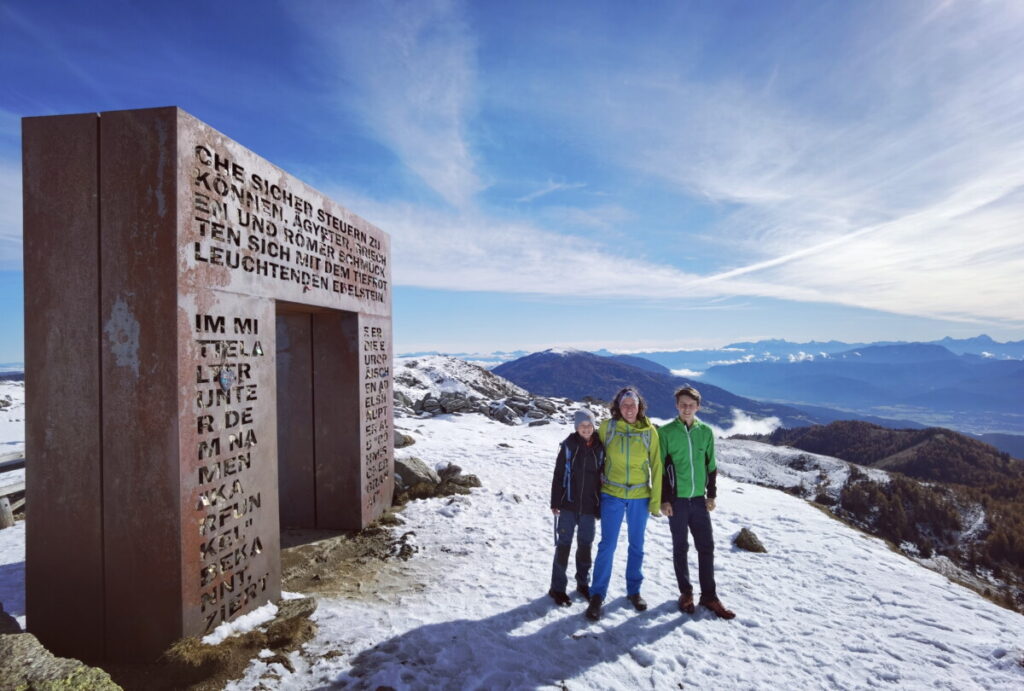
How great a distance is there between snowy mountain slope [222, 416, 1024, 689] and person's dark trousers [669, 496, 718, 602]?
15.8 inches

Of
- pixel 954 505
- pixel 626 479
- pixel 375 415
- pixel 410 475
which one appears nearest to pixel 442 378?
pixel 410 475

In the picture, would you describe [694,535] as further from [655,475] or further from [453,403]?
[453,403]

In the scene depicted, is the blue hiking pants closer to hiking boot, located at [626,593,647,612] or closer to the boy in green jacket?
the boy in green jacket

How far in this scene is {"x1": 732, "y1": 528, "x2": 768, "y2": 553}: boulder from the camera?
8.51m

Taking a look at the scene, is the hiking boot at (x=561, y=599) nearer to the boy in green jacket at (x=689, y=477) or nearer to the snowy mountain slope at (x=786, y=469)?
the boy in green jacket at (x=689, y=477)

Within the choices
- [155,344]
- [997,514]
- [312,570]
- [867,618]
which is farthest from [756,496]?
[997,514]

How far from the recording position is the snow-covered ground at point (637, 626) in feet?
14.4

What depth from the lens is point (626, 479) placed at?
17.3 feet

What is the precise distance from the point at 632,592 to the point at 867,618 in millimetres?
3319

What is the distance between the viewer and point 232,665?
4.14 metres

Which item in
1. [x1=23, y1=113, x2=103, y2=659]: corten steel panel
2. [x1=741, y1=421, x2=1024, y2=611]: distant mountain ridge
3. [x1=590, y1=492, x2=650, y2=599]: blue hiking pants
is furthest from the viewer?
[x1=741, y1=421, x2=1024, y2=611]: distant mountain ridge

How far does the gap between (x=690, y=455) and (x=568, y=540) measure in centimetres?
177

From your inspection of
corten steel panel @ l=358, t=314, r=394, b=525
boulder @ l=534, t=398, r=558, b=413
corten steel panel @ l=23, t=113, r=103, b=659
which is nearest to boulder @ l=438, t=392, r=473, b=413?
boulder @ l=534, t=398, r=558, b=413

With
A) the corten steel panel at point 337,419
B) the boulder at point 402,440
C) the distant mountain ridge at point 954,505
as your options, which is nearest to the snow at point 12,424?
the corten steel panel at point 337,419
